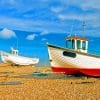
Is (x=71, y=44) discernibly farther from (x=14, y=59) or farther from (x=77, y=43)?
(x=14, y=59)

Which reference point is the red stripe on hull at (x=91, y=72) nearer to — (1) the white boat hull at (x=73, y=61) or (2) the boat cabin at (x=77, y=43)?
(1) the white boat hull at (x=73, y=61)

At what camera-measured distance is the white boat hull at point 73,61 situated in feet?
89.4

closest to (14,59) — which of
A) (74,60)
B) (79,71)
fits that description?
(79,71)

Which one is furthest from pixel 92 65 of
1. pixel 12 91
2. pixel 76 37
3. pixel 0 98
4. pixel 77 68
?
pixel 0 98

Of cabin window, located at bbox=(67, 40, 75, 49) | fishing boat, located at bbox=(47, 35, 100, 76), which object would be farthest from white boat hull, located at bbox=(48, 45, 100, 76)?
cabin window, located at bbox=(67, 40, 75, 49)

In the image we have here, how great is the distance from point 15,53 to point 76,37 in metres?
35.5

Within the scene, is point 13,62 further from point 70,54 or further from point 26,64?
point 70,54

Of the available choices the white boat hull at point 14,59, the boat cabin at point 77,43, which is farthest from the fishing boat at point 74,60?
the white boat hull at point 14,59

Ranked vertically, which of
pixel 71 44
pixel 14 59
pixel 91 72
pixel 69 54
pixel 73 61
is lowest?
pixel 91 72

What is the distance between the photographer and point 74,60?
2759 cm

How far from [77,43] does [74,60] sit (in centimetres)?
214

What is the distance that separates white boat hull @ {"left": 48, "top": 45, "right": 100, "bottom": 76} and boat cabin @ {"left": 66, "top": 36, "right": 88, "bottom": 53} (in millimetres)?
1593

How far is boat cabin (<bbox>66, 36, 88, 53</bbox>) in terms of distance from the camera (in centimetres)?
2912

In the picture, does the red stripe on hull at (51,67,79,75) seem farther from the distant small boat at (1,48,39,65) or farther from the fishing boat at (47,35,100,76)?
the distant small boat at (1,48,39,65)
